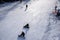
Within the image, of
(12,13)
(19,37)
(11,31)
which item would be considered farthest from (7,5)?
(19,37)

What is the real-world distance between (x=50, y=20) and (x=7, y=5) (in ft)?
41.6

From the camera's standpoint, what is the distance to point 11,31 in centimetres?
2034

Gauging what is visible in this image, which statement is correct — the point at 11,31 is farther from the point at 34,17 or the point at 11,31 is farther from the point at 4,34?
the point at 34,17

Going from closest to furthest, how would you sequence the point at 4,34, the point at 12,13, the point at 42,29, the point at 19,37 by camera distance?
the point at 19,37
the point at 4,34
the point at 42,29
the point at 12,13

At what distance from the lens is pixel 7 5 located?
114 ft

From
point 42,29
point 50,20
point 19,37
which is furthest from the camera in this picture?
point 50,20

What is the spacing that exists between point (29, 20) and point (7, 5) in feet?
35.9

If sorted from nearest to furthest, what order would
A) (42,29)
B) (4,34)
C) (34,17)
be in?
1. (4,34)
2. (42,29)
3. (34,17)

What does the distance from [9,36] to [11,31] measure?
1.61m

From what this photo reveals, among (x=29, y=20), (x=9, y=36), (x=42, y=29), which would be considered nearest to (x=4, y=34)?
(x=9, y=36)

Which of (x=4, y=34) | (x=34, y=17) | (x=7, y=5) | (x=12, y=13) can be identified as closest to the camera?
(x=4, y=34)

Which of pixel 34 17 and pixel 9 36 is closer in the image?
pixel 9 36

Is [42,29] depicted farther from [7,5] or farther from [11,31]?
[7,5]

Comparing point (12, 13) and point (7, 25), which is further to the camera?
point (12, 13)
